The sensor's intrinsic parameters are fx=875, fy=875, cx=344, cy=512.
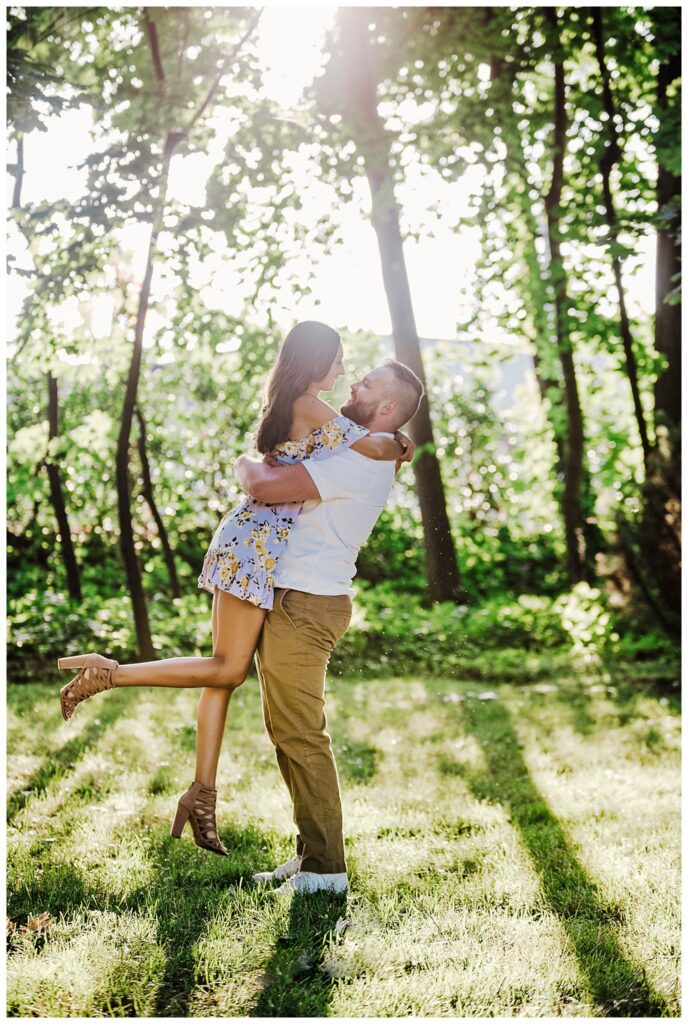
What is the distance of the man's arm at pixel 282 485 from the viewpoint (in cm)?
272

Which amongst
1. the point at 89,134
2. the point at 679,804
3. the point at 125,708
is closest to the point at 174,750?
the point at 125,708

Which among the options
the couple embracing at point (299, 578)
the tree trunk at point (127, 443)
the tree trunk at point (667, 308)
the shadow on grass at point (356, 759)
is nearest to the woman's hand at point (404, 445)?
the couple embracing at point (299, 578)

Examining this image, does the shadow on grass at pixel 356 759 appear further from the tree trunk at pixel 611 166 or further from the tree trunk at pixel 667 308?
the tree trunk at pixel 667 308

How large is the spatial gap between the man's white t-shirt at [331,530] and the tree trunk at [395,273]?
4801 mm

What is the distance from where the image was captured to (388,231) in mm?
7949

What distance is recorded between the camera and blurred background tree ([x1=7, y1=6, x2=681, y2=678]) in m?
6.32

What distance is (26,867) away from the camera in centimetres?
302

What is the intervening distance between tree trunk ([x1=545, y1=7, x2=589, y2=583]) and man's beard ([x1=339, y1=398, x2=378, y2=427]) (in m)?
5.49

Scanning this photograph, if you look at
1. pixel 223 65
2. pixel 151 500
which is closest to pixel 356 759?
pixel 151 500

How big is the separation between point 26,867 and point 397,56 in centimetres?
708

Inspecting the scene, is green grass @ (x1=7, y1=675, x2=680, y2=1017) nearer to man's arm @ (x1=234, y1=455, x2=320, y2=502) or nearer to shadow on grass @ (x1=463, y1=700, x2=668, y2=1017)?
shadow on grass @ (x1=463, y1=700, x2=668, y2=1017)

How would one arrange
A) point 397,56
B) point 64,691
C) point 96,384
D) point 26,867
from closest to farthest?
point 64,691 → point 26,867 → point 397,56 → point 96,384

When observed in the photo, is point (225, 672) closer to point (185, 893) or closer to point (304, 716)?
point (304, 716)

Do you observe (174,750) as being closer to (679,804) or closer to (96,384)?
(679,804)
